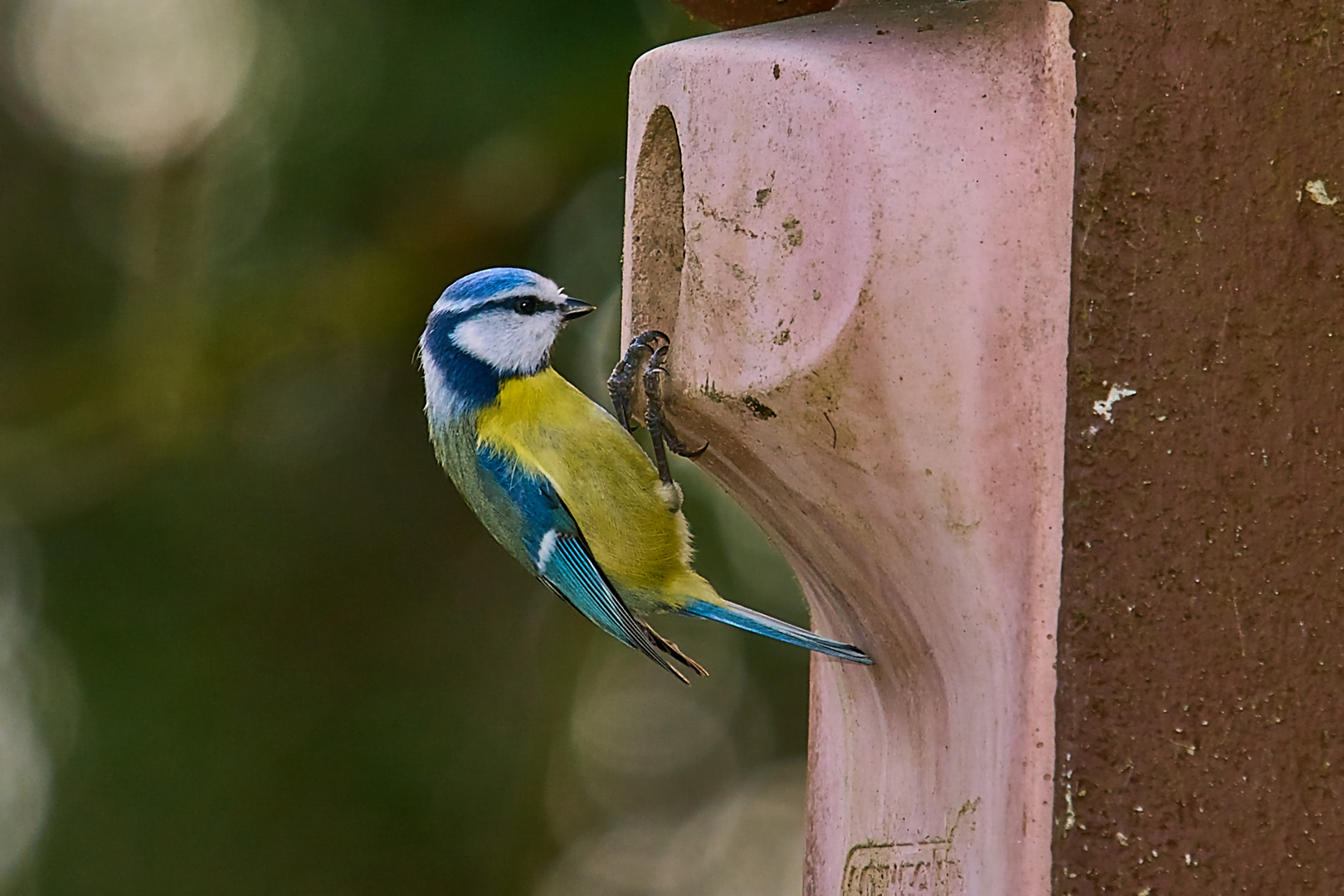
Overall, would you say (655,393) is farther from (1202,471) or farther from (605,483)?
(1202,471)

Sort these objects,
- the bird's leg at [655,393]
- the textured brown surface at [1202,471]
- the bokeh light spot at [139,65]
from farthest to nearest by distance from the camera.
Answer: the bokeh light spot at [139,65] < the bird's leg at [655,393] < the textured brown surface at [1202,471]

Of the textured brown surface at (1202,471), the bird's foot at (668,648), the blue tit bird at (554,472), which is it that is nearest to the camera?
the textured brown surface at (1202,471)

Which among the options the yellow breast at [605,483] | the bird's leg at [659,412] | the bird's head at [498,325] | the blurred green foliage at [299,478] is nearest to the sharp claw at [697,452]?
the bird's leg at [659,412]

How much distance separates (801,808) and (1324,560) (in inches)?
166

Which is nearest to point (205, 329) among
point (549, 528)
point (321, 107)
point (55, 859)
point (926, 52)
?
point (321, 107)

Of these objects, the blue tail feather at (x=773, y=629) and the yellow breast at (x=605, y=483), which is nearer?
the blue tail feather at (x=773, y=629)

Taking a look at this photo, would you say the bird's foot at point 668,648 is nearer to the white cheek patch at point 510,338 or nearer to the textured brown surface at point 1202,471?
the white cheek patch at point 510,338

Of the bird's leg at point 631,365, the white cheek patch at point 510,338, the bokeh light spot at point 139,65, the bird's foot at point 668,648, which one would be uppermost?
the bokeh light spot at point 139,65

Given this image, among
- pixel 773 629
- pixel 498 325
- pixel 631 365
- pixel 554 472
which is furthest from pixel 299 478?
pixel 773 629

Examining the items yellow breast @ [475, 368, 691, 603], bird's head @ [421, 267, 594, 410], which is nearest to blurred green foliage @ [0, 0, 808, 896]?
bird's head @ [421, 267, 594, 410]

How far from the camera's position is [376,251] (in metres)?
4.66

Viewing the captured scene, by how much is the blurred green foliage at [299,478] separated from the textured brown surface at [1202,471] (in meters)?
2.96

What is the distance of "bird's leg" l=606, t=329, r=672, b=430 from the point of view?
7.99 ft

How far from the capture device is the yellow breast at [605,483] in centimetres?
274
